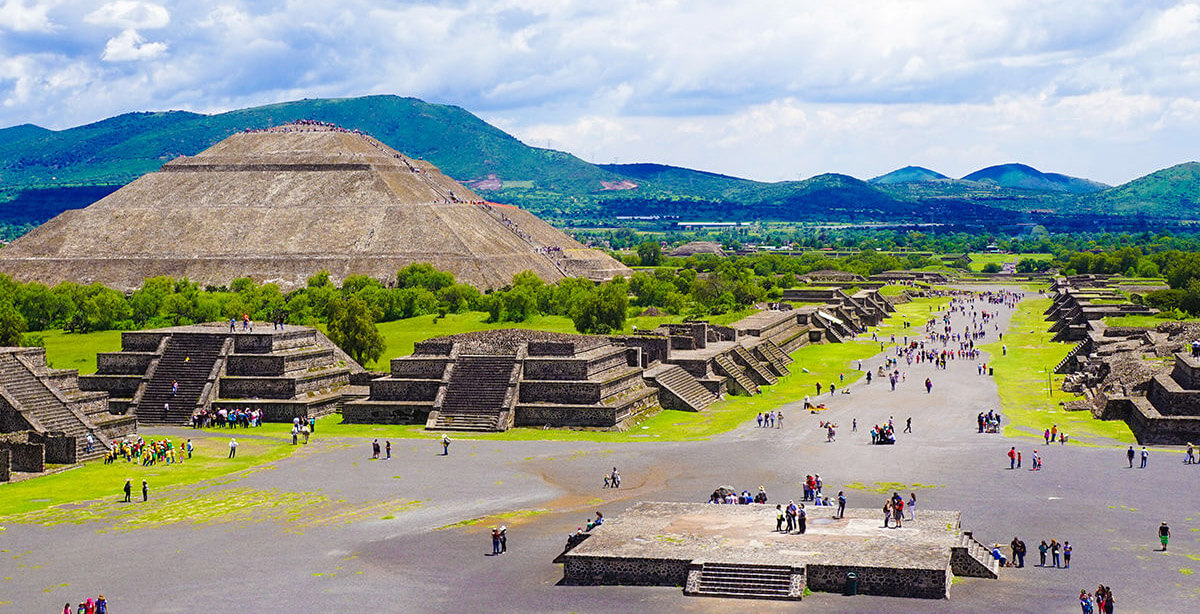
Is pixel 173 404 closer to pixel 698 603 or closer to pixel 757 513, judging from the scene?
pixel 757 513

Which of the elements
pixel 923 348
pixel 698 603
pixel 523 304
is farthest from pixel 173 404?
pixel 923 348

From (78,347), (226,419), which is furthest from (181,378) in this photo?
(78,347)

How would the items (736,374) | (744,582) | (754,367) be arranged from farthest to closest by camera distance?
(754,367)
(736,374)
(744,582)

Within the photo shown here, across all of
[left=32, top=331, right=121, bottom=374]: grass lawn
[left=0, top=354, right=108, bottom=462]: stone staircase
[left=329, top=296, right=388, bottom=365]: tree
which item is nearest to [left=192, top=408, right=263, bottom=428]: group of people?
[left=0, top=354, right=108, bottom=462]: stone staircase

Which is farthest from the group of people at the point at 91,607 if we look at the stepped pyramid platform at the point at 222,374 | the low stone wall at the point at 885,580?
the stepped pyramid platform at the point at 222,374

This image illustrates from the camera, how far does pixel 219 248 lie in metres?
161

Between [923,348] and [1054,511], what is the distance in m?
59.6

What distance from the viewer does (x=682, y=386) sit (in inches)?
2768

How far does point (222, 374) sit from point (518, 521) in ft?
101

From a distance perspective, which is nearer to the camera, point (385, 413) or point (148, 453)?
point (148, 453)

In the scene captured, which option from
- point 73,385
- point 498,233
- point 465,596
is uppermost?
point 498,233

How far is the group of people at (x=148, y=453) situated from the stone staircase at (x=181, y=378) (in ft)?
31.2

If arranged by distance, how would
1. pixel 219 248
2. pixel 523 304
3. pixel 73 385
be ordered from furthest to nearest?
pixel 219 248, pixel 523 304, pixel 73 385

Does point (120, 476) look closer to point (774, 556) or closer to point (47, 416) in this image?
point (47, 416)
